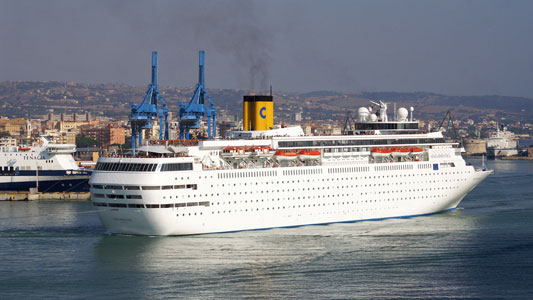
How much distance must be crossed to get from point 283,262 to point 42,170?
31065 millimetres

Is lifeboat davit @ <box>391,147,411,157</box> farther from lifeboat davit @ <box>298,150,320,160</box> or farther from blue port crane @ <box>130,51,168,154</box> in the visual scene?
blue port crane @ <box>130,51,168,154</box>

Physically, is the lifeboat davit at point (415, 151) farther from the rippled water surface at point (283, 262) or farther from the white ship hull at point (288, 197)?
the rippled water surface at point (283, 262)

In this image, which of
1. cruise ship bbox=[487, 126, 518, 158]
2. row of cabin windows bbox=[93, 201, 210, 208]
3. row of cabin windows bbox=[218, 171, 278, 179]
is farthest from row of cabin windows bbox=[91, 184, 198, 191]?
cruise ship bbox=[487, 126, 518, 158]

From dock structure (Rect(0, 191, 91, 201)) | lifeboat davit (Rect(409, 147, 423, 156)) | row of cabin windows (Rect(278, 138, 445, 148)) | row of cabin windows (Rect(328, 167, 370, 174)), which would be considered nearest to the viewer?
row of cabin windows (Rect(328, 167, 370, 174))

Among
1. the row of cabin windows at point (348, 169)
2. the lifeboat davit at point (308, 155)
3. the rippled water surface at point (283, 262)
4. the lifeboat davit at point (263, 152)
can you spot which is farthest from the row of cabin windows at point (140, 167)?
the row of cabin windows at point (348, 169)

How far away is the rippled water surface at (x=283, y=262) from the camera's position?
23.4 m

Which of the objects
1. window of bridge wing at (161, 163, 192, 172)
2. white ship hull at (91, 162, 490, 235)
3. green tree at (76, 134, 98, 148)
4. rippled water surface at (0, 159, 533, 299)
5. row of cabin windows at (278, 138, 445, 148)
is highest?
green tree at (76, 134, 98, 148)

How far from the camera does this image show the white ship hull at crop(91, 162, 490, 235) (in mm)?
29969

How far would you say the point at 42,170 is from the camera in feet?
177

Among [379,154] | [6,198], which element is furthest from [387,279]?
[6,198]

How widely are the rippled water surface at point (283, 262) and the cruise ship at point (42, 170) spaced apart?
56.4ft

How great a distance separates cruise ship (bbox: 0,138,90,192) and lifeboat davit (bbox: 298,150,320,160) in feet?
74.1

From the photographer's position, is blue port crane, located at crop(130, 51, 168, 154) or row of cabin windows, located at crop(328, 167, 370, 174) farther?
blue port crane, located at crop(130, 51, 168, 154)

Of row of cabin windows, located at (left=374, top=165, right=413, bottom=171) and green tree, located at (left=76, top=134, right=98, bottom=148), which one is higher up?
green tree, located at (left=76, top=134, right=98, bottom=148)
